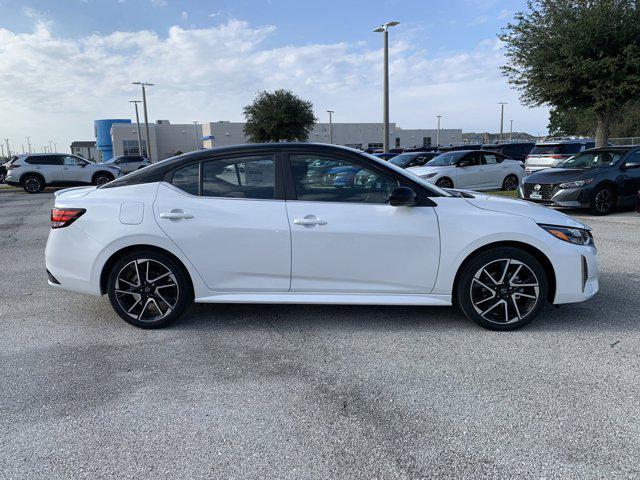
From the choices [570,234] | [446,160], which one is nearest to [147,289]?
[570,234]

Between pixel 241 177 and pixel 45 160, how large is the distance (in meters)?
21.3

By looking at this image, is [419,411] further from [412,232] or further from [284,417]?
[412,232]

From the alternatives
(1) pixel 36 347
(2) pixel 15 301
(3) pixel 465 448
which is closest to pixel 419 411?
(3) pixel 465 448

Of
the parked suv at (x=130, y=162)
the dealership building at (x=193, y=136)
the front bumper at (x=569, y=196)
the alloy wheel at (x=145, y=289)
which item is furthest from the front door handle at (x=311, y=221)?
the dealership building at (x=193, y=136)

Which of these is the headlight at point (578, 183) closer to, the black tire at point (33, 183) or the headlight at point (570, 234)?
the headlight at point (570, 234)

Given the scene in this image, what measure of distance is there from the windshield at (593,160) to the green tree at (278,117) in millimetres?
36604

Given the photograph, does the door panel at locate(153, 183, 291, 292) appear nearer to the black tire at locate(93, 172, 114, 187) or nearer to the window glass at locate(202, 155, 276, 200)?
the window glass at locate(202, 155, 276, 200)

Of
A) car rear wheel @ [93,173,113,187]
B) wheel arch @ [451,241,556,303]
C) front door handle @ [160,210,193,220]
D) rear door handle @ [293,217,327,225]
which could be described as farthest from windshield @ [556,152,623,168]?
car rear wheel @ [93,173,113,187]

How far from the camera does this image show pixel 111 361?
3.74m

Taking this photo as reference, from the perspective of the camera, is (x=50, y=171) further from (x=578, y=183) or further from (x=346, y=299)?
(x=346, y=299)

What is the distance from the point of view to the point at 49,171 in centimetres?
2189

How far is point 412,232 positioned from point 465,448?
6.10 ft

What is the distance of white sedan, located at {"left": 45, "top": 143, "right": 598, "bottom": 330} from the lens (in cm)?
407

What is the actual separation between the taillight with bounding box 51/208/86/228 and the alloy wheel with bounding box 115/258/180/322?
616 mm
